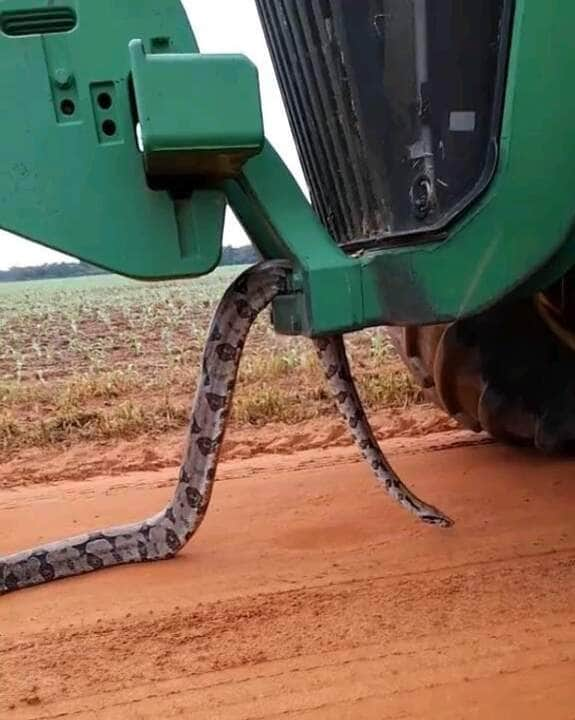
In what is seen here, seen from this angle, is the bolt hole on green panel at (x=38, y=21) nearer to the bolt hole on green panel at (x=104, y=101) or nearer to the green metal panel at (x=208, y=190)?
the green metal panel at (x=208, y=190)

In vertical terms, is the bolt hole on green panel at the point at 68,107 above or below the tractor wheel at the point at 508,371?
above

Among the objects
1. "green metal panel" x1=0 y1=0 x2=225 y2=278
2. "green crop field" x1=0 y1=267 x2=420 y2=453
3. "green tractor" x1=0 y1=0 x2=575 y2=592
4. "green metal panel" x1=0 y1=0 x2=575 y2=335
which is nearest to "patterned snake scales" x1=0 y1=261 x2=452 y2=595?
"green tractor" x1=0 y1=0 x2=575 y2=592

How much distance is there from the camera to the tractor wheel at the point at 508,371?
3623mm

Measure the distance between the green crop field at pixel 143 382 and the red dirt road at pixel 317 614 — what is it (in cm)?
166

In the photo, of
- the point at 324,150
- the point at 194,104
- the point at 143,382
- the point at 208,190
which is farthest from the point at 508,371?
the point at 143,382

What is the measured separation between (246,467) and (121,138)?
2.26 metres

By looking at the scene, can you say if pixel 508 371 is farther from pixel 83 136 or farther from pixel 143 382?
pixel 143 382

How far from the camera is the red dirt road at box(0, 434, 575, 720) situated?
6.90 ft

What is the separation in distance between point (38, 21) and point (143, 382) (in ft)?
18.0

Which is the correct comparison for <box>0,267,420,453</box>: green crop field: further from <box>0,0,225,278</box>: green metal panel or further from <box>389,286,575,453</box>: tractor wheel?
<box>0,0,225,278</box>: green metal panel

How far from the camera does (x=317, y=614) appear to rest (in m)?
Answer: 2.53

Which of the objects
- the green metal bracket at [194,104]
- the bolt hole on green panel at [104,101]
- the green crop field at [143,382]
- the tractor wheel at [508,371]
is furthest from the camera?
the green crop field at [143,382]

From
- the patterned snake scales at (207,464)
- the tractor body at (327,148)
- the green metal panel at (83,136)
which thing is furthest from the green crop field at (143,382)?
the green metal panel at (83,136)

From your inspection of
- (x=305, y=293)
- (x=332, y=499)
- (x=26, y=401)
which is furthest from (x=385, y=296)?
(x=26, y=401)
